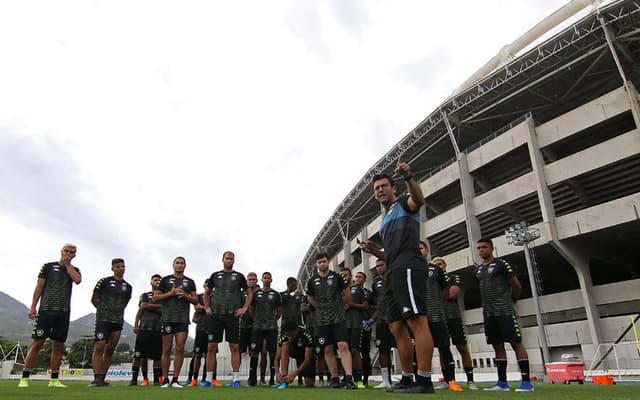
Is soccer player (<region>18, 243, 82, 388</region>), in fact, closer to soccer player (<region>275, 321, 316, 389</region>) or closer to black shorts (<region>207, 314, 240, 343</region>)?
black shorts (<region>207, 314, 240, 343</region>)

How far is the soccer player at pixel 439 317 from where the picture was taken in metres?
Answer: 6.06

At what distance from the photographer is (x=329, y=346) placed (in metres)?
6.55

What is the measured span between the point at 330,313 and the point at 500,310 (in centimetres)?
255

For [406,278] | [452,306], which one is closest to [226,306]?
[452,306]

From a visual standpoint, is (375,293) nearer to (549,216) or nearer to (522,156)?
(549,216)

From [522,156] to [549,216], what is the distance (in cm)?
495

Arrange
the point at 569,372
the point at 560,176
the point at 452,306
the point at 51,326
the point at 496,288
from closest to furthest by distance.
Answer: the point at 496,288 → the point at 51,326 → the point at 452,306 → the point at 569,372 → the point at 560,176

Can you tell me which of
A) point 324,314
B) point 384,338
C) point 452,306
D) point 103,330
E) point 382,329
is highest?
point 452,306

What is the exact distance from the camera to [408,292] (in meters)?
3.99

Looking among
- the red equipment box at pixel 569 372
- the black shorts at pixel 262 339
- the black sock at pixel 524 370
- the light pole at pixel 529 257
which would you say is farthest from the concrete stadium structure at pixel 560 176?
the black shorts at pixel 262 339

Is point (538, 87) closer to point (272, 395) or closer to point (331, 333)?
point (331, 333)

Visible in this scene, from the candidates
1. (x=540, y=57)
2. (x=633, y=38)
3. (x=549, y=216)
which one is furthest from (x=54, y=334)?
(x=633, y=38)

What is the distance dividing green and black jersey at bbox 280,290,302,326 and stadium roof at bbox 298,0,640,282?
1820 centimetres

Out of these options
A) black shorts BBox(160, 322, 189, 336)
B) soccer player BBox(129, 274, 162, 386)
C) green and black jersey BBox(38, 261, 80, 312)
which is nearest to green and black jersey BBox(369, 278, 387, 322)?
black shorts BBox(160, 322, 189, 336)
